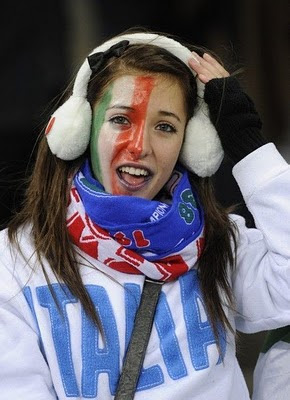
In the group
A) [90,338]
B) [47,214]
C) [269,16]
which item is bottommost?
[269,16]

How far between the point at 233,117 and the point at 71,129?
0.49 metres

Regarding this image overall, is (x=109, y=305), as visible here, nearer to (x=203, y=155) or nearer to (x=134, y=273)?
(x=134, y=273)

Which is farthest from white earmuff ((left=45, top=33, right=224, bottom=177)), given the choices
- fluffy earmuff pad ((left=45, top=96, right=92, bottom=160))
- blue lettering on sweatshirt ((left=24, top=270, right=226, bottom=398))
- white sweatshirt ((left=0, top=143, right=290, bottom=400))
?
blue lettering on sweatshirt ((left=24, top=270, right=226, bottom=398))

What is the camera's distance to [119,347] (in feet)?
10.0

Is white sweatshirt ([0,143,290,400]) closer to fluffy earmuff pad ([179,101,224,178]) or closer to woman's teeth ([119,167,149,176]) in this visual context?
fluffy earmuff pad ([179,101,224,178])

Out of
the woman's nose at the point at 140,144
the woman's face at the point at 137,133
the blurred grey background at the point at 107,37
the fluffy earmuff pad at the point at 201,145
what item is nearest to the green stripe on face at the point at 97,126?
the woman's face at the point at 137,133

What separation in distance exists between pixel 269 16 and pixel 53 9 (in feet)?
4.21

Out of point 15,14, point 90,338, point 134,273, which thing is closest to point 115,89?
point 134,273

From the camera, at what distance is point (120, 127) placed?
321 centimetres

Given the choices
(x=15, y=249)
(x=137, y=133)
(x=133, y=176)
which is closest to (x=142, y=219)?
(x=133, y=176)

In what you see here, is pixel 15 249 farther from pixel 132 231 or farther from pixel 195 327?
pixel 195 327

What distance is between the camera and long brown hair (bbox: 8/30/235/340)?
311 cm

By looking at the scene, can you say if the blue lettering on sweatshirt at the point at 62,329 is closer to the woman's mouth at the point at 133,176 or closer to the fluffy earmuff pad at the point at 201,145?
the woman's mouth at the point at 133,176

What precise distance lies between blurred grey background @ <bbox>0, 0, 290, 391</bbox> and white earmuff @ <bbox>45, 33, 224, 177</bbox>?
2.46m
